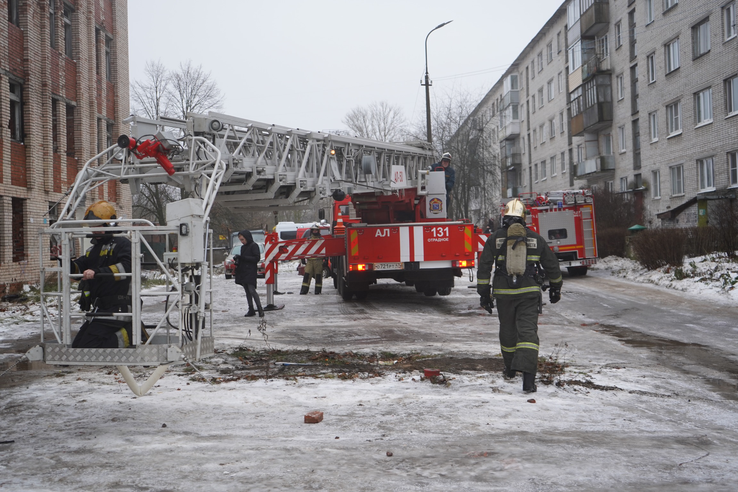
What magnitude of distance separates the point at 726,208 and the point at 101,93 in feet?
65.3

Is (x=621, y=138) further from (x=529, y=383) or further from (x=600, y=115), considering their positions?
(x=529, y=383)

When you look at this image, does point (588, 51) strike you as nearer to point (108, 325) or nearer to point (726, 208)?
point (726, 208)

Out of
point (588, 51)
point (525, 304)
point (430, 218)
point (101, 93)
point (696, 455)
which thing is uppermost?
point (588, 51)

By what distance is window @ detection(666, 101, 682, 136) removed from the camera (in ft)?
93.6

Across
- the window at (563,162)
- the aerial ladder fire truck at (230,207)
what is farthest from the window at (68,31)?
the window at (563,162)

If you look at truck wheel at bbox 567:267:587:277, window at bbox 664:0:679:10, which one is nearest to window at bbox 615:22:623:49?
window at bbox 664:0:679:10

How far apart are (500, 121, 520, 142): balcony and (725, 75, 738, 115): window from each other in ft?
97.6

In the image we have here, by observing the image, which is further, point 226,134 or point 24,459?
point 226,134

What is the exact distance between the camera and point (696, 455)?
425 cm

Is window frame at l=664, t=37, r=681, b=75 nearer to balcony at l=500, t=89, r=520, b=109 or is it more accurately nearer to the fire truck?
the fire truck

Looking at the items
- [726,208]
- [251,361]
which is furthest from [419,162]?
[251,361]

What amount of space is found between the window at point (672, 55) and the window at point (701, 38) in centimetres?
151

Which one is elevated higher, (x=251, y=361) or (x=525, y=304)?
(x=525, y=304)

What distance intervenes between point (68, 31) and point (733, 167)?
23.5 metres
